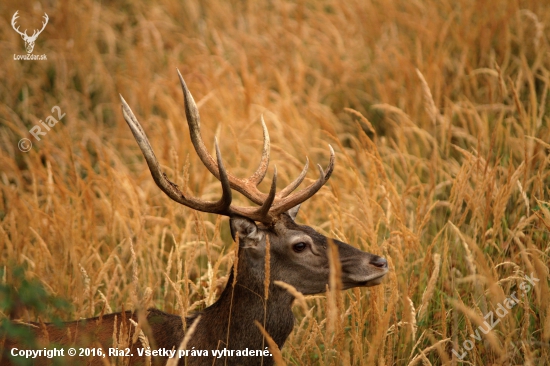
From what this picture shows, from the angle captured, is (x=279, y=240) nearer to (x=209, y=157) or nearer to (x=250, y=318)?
(x=250, y=318)

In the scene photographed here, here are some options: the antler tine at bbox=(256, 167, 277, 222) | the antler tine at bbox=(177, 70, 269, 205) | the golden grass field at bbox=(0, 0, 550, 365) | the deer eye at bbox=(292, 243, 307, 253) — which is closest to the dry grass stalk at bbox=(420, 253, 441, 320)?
the golden grass field at bbox=(0, 0, 550, 365)

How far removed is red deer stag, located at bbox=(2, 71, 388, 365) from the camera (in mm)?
3170

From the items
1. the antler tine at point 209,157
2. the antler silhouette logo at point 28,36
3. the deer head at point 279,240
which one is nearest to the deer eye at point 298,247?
the deer head at point 279,240

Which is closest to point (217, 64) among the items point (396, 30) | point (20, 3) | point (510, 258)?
point (396, 30)

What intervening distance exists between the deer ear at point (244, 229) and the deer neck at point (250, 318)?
0.68ft

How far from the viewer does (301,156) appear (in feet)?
18.7

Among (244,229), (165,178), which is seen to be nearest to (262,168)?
(244,229)

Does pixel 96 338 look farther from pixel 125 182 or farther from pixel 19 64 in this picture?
pixel 19 64

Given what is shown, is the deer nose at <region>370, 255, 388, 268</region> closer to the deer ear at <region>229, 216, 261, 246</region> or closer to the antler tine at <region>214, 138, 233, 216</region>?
the deer ear at <region>229, 216, 261, 246</region>

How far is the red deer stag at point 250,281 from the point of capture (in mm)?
3170

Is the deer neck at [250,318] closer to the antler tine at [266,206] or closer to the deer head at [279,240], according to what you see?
the deer head at [279,240]

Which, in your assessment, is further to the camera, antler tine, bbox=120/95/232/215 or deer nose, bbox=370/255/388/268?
deer nose, bbox=370/255/388/268

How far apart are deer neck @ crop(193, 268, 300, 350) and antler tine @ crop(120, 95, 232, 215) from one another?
44 cm

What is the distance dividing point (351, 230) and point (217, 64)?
416 cm
